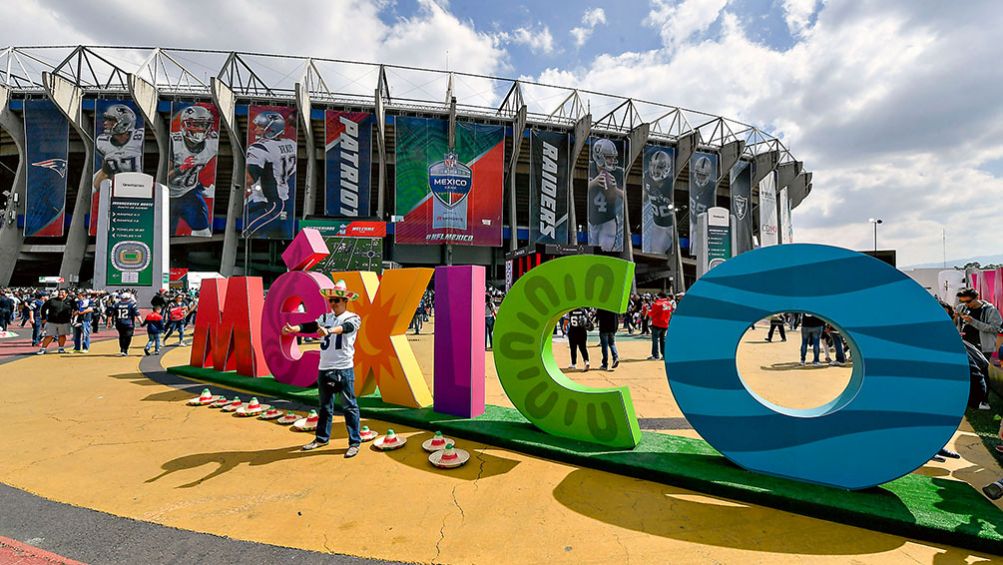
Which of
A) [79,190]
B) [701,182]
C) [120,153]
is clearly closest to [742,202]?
[701,182]

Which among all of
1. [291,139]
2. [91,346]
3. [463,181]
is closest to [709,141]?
[463,181]

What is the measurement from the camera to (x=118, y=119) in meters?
28.8

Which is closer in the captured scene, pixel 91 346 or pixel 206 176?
pixel 91 346

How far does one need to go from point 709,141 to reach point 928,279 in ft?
64.7

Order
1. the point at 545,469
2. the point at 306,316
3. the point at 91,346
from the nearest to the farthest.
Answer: the point at 545,469 → the point at 306,316 → the point at 91,346

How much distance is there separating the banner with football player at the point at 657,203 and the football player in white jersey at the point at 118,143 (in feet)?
123

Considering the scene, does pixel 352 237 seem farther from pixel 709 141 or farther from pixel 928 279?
pixel 928 279

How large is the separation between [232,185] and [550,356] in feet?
112

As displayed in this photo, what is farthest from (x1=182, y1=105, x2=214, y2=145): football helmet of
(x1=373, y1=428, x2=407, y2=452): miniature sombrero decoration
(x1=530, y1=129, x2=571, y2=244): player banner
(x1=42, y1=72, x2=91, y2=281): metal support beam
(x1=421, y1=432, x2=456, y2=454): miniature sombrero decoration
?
(x1=421, y1=432, x2=456, y2=454): miniature sombrero decoration

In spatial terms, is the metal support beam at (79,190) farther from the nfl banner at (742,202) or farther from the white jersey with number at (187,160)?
the nfl banner at (742,202)

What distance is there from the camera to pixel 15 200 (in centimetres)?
2953

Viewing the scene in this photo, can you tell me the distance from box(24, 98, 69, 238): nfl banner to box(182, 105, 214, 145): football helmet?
28.3ft

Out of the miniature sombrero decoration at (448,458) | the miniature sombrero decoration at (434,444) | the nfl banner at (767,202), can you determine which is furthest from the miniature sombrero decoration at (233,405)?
the nfl banner at (767,202)

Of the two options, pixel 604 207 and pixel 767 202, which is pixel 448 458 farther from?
pixel 767 202
